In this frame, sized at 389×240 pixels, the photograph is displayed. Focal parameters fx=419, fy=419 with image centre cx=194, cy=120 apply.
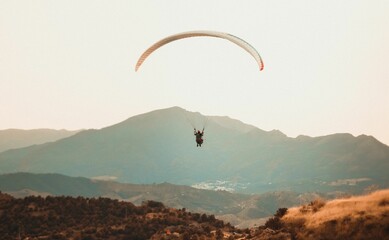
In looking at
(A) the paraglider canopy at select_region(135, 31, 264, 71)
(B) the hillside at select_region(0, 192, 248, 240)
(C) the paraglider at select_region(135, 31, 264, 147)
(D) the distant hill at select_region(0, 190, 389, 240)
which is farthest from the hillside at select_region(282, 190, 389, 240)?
(B) the hillside at select_region(0, 192, 248, 240)

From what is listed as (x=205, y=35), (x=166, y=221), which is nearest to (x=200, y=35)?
(x=205, y=35)

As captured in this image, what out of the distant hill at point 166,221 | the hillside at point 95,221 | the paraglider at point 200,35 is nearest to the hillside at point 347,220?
the distant hill at point 166,221

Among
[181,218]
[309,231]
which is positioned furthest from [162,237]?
[309,231]

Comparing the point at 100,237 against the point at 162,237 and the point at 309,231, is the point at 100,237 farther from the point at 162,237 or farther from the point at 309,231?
the point at 309,231

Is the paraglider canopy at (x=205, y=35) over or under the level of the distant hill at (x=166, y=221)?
over

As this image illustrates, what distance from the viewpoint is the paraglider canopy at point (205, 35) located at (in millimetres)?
26922

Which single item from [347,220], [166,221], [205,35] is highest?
[205,35]

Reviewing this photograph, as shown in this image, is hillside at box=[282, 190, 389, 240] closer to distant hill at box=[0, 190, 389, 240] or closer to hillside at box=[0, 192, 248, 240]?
distant hill at box=[0, 190, 389, 240]

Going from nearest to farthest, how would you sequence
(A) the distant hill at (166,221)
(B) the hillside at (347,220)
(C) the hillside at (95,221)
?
(B) the hillside at (347,220), (A) the distant hill at (166,221), (C) the hillside at (95,221)

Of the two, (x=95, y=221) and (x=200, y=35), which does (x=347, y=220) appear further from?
(x=95, y=221)

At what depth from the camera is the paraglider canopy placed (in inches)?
1060

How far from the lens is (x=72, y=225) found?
50.1 m

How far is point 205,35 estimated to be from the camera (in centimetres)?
2920

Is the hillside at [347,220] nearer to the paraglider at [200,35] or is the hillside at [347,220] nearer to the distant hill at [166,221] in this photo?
the distant hill at [166,221]
